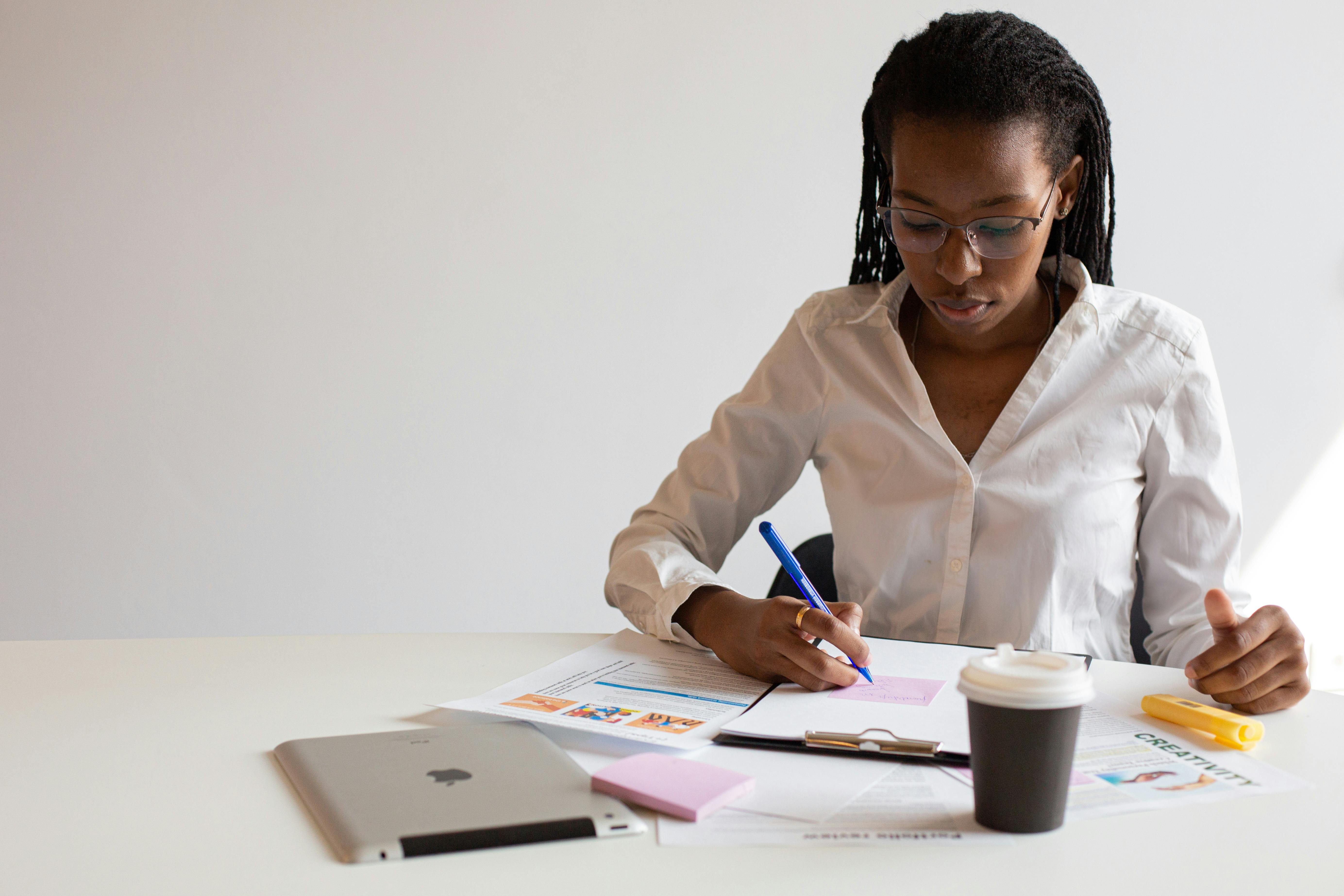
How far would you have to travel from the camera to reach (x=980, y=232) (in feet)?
4.01

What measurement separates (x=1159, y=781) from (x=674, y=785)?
0.37 meters

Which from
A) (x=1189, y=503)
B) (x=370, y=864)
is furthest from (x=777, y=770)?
(x=1189, y=503)

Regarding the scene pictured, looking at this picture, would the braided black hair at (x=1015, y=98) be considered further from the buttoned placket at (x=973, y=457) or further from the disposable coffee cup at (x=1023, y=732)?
the disposable coffee cup at (x=1023, y=732)

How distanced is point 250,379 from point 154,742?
5.33ft

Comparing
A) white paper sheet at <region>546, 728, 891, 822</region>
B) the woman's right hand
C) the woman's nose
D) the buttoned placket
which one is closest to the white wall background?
the buttoned placket

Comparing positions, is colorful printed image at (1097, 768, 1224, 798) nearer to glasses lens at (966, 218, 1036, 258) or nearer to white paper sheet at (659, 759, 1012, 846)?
white paper sheet at (659, 759, 1012, 846)

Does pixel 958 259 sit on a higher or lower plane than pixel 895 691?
higher

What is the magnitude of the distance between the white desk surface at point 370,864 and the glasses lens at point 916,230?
53 centimetres

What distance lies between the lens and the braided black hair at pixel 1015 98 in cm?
124

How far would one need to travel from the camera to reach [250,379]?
2.39 m

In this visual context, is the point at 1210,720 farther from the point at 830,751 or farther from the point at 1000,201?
the point at 1000,201

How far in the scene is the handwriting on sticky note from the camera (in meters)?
0.96

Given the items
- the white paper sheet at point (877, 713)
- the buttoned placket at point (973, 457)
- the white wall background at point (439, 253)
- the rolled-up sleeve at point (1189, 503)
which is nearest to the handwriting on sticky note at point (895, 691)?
the white paper sheet at point (877, 713)

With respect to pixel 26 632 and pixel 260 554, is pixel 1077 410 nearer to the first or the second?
pixel 260 554
